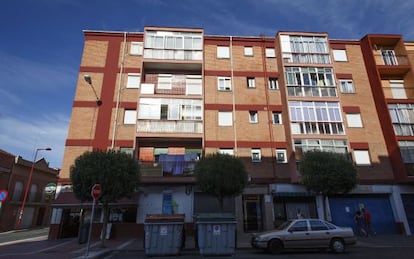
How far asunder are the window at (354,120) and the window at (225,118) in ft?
30.9

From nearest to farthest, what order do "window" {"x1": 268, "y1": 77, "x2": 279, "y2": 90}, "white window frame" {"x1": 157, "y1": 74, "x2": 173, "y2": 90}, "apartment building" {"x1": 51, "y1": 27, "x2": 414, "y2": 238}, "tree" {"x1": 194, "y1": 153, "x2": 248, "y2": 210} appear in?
"tree" {"x1": 194, "y1": 153, "x2": 248, "y2": 210}
"apartment building" {"x1": 51, "y1": 27, "x2": 414, "y2": 238}
"white window frame" {"x1": 157, "y1": 74, "x2": 173, "y2": 90}
"window" {"x1": 268, "y1": 77, "x2": 279, "y2": 90}

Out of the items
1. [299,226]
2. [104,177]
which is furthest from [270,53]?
[104,177]

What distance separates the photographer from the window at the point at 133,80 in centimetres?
2011

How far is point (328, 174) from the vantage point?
15000 millimetres

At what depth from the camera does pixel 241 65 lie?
70.2 ft

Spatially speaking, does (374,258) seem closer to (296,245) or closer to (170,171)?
(296,245)

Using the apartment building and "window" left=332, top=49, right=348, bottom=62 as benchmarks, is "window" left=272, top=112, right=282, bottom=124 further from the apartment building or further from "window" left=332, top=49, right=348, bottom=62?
"window" left=332, top=49, right=348, bottom=62

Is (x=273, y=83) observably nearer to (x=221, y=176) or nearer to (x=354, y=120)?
(x=354, y=120)

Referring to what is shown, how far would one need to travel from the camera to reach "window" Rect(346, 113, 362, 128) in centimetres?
1967

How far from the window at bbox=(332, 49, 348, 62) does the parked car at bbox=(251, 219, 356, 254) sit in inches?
645

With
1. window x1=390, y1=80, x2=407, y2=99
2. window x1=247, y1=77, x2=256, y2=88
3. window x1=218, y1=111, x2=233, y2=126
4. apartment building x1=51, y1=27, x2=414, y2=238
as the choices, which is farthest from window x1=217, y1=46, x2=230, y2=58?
window x1=390, y1=80, x2=407, y2=99

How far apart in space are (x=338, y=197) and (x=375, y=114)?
7.61m

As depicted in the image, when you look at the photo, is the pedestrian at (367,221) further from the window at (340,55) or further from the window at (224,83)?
the window at (224,83)

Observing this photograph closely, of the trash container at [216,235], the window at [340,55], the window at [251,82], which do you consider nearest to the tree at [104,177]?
the trash container at [216,235]
